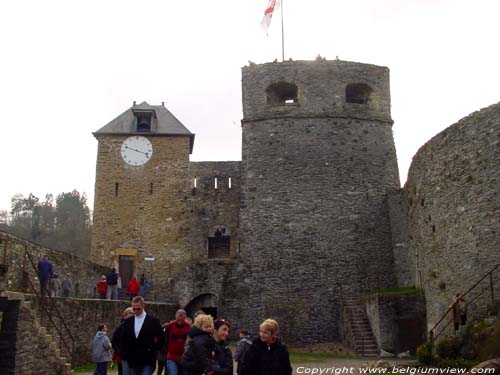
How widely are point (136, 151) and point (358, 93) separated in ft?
31.4

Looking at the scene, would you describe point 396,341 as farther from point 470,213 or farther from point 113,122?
point 113,122

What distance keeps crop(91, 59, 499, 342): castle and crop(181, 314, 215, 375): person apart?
592 inches

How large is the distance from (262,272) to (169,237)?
445cm

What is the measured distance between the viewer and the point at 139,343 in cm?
748

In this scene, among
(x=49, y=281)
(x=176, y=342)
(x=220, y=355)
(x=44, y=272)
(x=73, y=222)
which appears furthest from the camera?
(x=73, y=222)

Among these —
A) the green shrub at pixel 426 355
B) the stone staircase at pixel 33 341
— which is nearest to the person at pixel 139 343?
the stone staircase at pixel 33 341

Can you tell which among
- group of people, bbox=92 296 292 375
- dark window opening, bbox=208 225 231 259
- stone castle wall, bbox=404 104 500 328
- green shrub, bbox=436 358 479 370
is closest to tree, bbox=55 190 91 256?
dark window opening, bbox=208 225 231 259

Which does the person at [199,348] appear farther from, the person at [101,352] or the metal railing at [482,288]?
the metal railing at [482,288]

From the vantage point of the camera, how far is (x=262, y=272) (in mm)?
23078

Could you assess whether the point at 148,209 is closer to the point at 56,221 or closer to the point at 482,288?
the point at 482,288

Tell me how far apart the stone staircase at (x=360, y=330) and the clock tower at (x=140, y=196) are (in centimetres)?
743

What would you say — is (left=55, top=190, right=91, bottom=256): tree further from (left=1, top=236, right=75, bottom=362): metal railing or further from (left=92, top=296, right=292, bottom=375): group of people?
(left=92, top=296, right=292, bottom=375): group of people

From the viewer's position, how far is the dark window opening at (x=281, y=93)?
25203mm

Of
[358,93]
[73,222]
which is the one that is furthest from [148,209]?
[73,222]
